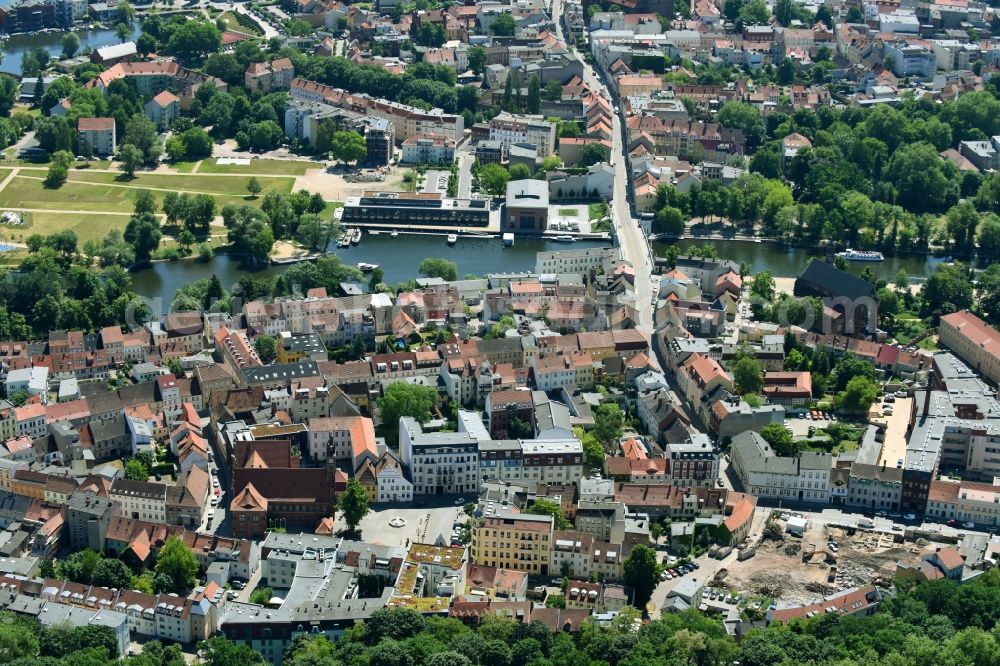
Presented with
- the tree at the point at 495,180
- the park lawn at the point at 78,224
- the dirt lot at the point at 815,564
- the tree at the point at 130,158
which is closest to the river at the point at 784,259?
the tree at the point at 495,180

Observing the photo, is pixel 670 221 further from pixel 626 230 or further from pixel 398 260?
pixel 398 260

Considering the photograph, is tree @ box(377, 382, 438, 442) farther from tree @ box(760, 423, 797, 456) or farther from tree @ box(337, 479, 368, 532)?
tree @ box(760, 423, 797, 456)

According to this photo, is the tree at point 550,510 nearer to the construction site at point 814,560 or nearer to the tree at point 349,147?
the construction site at point 814,560

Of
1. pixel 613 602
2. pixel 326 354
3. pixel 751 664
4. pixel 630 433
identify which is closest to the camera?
pixel 751 664

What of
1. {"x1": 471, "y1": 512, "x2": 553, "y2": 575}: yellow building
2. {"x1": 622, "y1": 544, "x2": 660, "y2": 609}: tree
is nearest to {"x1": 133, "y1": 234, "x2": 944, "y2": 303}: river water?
{"x1": 471, "y1": 512, "x2": 553, "y2": 575}: yellow building

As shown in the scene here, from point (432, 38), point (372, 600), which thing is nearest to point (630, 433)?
point (372, 600)

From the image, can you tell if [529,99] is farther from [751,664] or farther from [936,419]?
[751,664]
